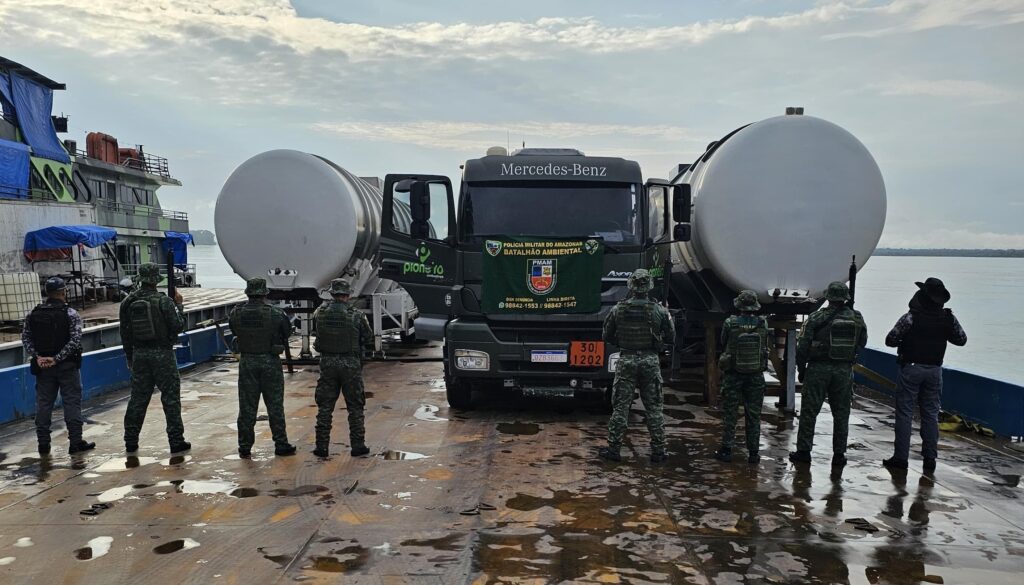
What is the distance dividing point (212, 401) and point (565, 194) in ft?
20.0

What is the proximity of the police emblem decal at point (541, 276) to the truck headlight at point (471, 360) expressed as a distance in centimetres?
103

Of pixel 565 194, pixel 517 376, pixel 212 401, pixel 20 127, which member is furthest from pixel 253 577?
pixel 20 127

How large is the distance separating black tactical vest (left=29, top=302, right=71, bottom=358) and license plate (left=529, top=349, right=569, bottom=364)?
511 cm

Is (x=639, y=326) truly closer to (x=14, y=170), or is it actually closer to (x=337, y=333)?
(x=337, y=333)

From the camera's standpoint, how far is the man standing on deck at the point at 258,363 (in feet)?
23.5

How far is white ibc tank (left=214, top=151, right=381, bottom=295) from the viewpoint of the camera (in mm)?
11672

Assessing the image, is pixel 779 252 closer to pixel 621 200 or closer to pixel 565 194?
pixel 621 200

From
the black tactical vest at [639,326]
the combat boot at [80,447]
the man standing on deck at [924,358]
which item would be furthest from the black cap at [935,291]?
the combat boot at [80,447]

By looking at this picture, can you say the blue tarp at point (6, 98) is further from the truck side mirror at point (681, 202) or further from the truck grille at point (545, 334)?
the truck side mirror at point (681, 202)

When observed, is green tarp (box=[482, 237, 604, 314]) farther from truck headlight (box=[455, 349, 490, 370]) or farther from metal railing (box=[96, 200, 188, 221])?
metal railing (box=[96, 200, 188, 221])

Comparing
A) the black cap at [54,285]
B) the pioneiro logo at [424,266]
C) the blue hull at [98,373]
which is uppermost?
the pioneiro logo at [424,266]

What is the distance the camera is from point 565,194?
8.81m

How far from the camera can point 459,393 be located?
9.31 m

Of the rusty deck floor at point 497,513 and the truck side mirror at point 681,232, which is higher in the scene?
the truck side mirror at point 681,232
